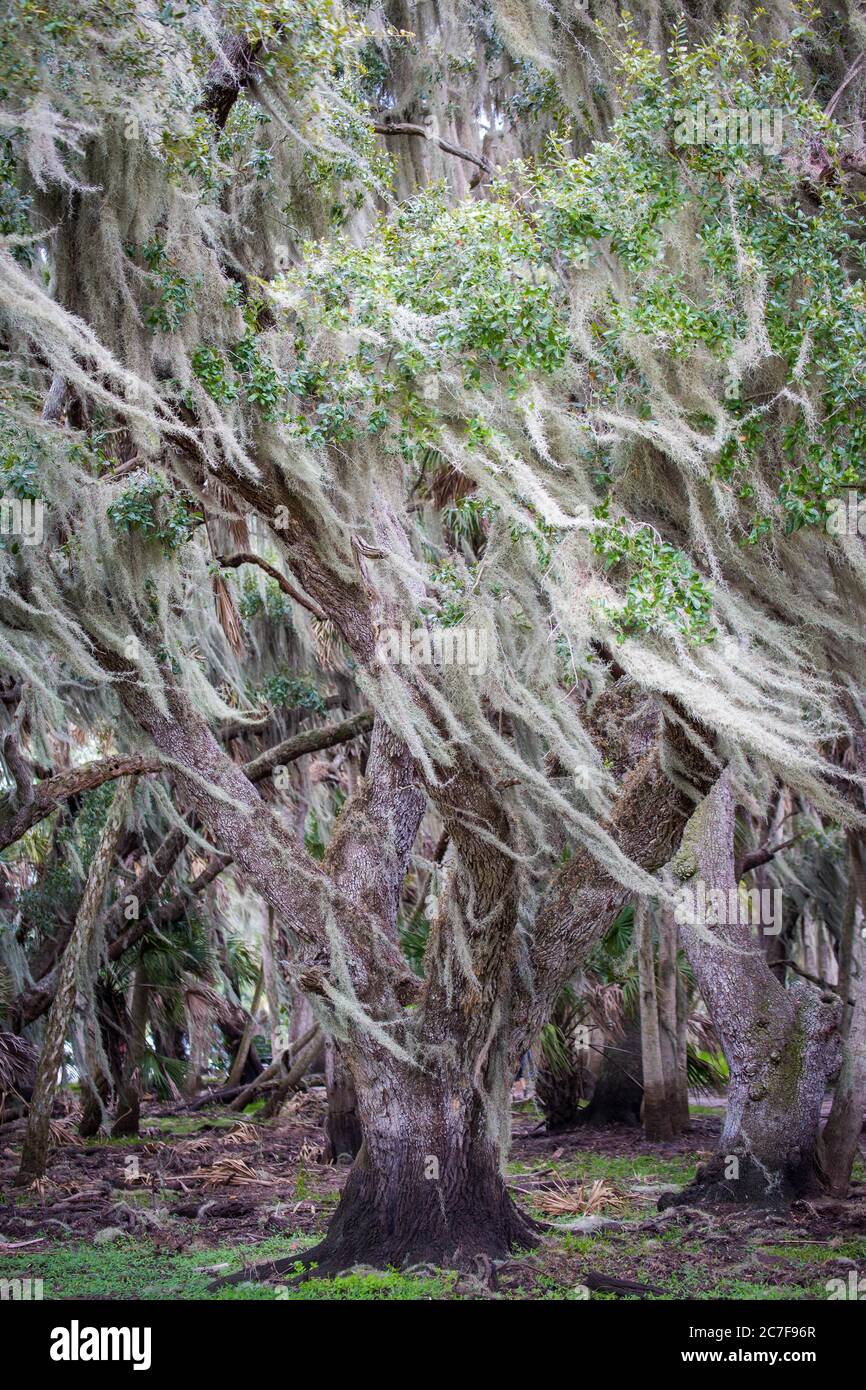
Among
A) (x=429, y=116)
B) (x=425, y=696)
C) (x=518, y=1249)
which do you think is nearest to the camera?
(x=425, y=696)

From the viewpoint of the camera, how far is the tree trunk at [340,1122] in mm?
7324

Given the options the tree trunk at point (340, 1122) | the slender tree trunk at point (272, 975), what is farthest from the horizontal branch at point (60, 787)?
the slender tree trunk at point (272, 975)

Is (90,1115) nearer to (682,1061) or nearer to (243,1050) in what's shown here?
(243,1050)

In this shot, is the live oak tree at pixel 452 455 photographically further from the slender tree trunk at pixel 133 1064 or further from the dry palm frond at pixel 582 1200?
the slender tree trunk at pixel 133 1064

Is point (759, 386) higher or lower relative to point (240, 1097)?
higher

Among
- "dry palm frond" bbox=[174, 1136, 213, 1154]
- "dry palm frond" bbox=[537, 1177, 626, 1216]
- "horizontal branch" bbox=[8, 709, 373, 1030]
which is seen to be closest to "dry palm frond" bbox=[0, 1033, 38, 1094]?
"horizontal branch" bbox=[8, 709, 373, 1030]

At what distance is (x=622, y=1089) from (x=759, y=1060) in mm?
3078

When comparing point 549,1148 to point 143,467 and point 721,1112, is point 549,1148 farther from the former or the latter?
point 143,467

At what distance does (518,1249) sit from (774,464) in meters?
3.24

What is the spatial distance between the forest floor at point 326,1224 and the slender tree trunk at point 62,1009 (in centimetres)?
21

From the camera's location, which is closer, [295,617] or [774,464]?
[774,464]

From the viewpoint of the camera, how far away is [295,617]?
7934 millimetres

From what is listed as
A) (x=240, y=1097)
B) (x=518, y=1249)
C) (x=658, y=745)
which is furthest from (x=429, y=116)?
(x=240, y=1097)

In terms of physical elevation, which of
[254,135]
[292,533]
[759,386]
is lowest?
[292,533]
